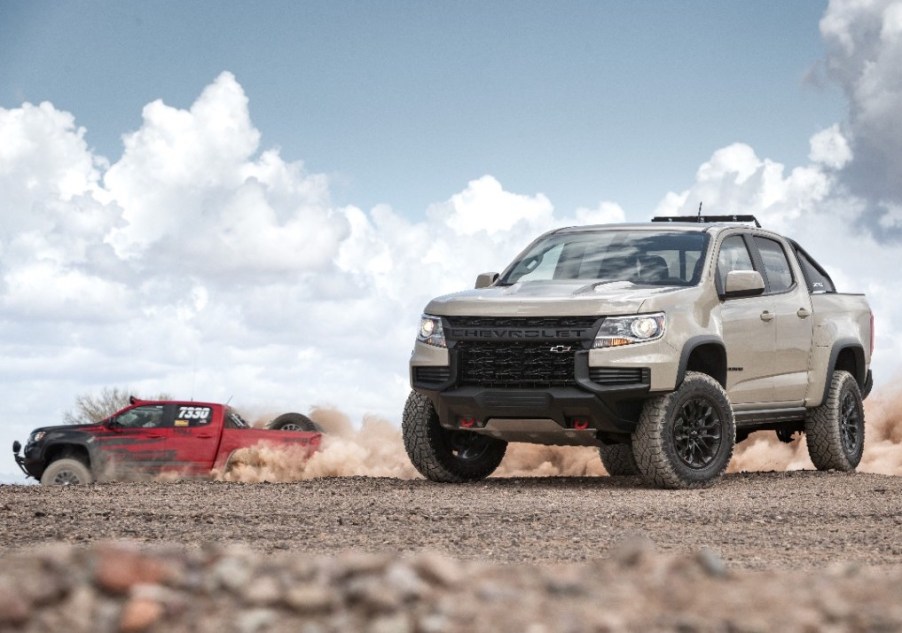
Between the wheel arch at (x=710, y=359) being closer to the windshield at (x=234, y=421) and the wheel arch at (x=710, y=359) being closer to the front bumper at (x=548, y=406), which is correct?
the front bumper at (x=548, y=406)

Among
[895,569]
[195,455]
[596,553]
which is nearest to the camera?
[895,569]

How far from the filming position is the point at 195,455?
19438mm

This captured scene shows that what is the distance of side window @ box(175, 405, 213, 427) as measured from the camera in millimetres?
19516

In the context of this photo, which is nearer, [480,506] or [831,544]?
[831,544]

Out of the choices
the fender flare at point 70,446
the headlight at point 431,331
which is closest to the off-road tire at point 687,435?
the headlight at point 431,331

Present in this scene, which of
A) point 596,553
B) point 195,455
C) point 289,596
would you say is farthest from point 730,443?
point 289,596

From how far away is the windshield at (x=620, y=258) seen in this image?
13.9 m

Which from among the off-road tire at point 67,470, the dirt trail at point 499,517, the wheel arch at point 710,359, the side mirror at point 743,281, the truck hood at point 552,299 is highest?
the side mirror at point 743,281

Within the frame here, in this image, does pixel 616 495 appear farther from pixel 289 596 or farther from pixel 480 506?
pixel 289 596

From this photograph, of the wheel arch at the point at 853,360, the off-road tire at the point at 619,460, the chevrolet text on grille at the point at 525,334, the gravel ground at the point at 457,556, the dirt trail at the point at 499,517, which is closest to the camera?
the gravel ground at the point at 457,556

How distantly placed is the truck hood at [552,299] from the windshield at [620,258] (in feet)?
1.15

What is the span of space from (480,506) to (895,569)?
456 centimetres

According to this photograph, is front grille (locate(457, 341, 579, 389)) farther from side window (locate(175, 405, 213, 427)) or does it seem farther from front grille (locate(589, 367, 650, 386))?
side window (locate(175, 405, 213, 427))

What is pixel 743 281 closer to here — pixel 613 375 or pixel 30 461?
pixel 613 375
